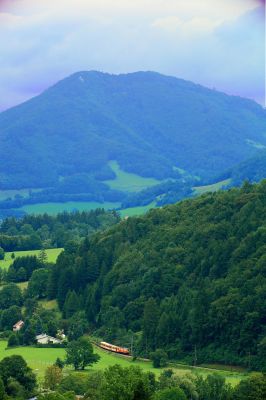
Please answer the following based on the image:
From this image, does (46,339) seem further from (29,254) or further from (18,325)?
(29,254)

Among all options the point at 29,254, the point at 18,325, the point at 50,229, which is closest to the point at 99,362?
the point at 18,325

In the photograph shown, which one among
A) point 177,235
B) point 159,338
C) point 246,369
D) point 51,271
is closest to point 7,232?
point 51,271

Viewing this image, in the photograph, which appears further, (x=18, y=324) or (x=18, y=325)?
(x=18, y=324)

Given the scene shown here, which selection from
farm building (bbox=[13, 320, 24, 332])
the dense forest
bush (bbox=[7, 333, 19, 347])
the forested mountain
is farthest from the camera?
the dense forest

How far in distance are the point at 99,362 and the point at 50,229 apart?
72395 millimetres

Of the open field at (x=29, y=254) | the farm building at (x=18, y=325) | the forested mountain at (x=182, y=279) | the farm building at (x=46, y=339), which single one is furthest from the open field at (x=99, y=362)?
the open field at (x=29, y=254)

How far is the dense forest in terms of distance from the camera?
380ft

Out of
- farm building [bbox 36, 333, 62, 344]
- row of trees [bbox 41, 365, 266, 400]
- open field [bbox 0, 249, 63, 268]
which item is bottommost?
row of trees [bbox 41, 365, 266, 400]

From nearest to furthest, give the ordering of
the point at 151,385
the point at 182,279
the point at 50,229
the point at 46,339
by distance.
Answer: the point at 151,385
the point at 46,339
the point at 182,279
the point at 50,229

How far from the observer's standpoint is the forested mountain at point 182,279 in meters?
64.9

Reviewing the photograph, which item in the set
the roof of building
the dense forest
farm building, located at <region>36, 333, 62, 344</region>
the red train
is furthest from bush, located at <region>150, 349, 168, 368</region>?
the dense forest

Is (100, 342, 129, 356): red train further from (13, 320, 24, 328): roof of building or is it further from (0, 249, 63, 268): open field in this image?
(0, 249, 63, 268): open field

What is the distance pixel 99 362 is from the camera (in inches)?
2488

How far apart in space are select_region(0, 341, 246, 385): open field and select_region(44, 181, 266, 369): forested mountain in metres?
1.97
